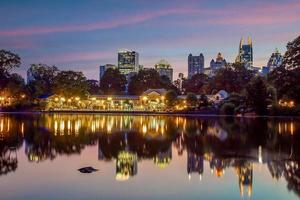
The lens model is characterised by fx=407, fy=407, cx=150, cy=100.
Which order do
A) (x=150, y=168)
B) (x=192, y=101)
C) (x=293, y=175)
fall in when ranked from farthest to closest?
(x=192, y=101)
(x=150, y=168)
(x=293, y=175)

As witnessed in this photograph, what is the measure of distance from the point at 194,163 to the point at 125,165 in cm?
313

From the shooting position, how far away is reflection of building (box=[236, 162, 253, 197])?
13.3 metres

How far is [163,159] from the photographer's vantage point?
19438mm

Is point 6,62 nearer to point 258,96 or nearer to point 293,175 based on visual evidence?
point 258,96

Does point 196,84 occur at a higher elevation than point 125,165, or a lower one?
higher

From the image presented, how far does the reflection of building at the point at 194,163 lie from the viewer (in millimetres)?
16473

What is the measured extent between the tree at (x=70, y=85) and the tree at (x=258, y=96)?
38726mm

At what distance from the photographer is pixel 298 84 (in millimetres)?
61469

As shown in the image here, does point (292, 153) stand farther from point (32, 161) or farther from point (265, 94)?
point (265, 94)

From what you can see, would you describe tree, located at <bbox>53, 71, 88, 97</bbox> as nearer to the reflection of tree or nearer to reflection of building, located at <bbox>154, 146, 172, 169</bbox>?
reflection of building, located at <bbox>154, 146, 172, 169</bbox>

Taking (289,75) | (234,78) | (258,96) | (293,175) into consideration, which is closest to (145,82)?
(234,78)

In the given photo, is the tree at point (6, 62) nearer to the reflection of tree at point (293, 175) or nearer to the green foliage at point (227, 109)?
the green foliage at point (227, 109)

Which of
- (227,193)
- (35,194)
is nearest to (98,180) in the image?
Result: (35,194)

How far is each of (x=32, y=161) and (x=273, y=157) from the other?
36.9 feet
